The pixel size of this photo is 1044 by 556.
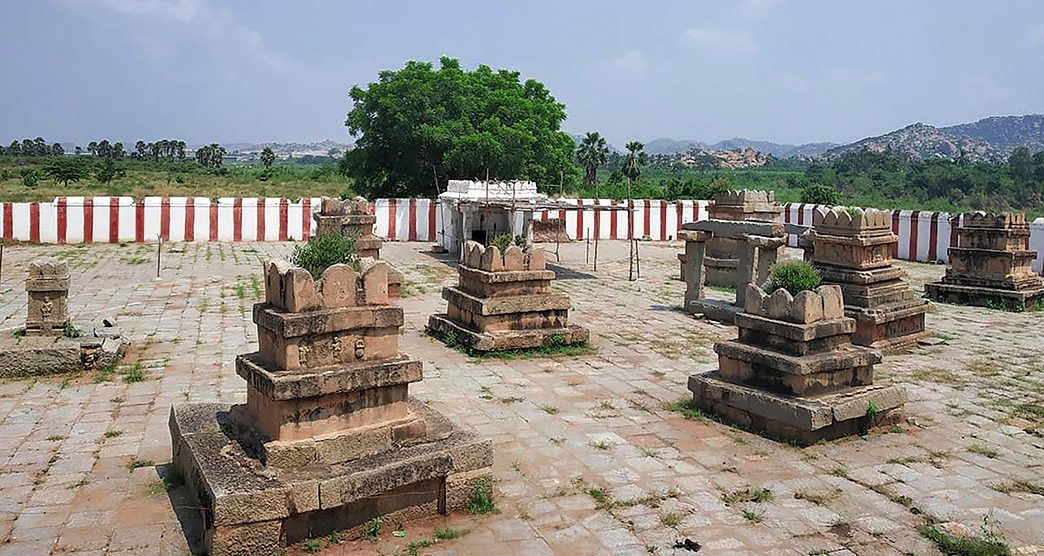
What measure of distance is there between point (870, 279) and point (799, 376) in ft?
18.8

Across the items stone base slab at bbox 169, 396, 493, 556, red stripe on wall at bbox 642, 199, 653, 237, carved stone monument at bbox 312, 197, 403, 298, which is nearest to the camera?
stone base slab at bbox 169, 396, 493, 556

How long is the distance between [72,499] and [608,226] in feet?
93.7

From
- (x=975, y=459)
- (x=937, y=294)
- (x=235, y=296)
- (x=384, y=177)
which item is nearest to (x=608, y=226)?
(x=384, y=177)

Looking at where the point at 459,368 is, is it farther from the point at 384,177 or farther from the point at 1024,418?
the point at 384,177

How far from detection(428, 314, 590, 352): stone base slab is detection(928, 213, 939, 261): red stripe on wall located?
18.6 m

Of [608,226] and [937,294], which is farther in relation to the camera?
[608,226]

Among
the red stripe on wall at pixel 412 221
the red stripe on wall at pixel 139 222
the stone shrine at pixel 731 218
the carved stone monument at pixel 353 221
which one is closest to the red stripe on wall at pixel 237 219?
the red stripe on wall at pixel 139 222

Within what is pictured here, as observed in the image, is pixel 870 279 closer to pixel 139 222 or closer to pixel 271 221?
pixel 271 221

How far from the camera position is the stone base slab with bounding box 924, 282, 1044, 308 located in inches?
622

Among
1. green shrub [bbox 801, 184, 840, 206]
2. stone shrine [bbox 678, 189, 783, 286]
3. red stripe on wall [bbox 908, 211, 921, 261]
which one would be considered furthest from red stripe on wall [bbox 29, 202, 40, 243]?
green shrub [bbox 801, 184, 840, 206]

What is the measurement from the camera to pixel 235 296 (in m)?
16.2

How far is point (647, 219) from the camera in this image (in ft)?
109

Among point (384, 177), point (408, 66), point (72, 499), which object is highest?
point (408, 66)

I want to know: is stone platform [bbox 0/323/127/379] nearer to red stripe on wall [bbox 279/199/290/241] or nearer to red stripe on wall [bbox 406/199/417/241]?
red stripe on wall [bbox 279/199/290/241]
